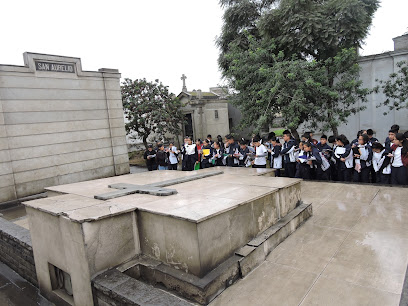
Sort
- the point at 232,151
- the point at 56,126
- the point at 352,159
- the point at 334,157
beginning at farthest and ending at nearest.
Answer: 1. the point at 232,151
2. the point at 56,126
3. the point at 334,157
4. the point at 352,159

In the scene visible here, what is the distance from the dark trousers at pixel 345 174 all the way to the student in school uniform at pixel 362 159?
155 mm

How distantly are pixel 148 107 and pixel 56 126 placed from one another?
746cm

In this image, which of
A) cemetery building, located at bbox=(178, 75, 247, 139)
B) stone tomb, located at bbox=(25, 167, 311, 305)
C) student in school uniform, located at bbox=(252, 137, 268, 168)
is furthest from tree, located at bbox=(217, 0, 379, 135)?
cemetery building, located at bbox=(178, 75, 247, 139)

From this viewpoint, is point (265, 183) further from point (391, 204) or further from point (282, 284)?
point (391, 204)

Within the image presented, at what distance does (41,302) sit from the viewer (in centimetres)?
416

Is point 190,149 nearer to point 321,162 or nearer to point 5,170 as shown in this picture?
point 321,162

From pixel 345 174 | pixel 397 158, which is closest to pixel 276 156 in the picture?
pixel 345 174

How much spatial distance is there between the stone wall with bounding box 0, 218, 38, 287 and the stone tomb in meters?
0.80

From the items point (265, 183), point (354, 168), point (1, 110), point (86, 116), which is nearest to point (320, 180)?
point (354, 168)

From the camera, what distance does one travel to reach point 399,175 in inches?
267

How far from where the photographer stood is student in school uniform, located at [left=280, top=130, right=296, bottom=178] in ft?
28.2

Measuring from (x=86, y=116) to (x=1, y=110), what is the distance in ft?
8.46

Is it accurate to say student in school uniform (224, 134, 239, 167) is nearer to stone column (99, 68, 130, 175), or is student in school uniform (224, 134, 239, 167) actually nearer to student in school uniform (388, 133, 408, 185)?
stone column (99, 68, 130, 175)

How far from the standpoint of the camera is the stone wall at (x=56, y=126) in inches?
340
